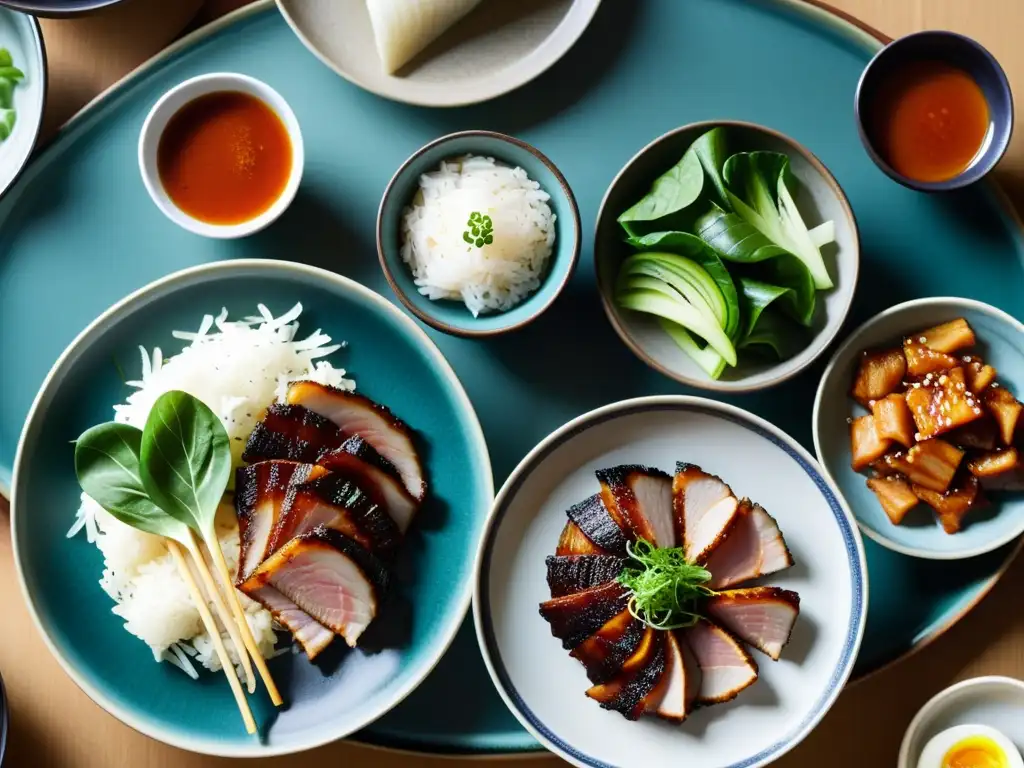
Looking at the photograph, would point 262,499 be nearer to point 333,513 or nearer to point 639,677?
point 333,513

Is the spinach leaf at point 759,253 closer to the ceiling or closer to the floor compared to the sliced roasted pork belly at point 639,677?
closer to the ceiling

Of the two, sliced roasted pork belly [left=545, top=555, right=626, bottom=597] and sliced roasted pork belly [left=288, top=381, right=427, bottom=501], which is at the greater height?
sliced roasted pork belly [left=288, top=381, right=427, bottom=501]

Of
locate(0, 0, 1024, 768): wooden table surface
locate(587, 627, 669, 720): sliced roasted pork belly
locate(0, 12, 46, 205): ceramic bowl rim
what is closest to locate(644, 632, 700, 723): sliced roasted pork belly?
locate(587, 627, 669, 720): sliced roasted pork belly

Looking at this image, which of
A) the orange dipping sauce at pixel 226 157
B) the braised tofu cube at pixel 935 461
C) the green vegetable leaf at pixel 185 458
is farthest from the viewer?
the orange dipping sauce at pixel 226 157

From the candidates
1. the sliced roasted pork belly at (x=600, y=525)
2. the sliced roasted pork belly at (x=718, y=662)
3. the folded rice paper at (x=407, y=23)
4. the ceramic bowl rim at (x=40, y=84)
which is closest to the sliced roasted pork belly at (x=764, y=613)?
the sliced roasted pork belly at (x=718, y=662)

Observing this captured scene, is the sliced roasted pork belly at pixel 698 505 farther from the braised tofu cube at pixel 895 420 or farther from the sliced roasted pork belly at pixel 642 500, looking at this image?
the braised tofu cube at pixel 895 420

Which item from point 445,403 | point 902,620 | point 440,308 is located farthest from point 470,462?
point 902,620

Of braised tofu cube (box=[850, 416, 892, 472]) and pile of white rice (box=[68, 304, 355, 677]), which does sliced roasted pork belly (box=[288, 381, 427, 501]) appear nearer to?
pile of white rice (box=[68, 304, 355, 677])
